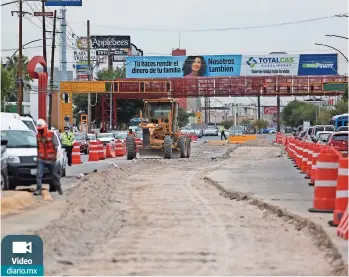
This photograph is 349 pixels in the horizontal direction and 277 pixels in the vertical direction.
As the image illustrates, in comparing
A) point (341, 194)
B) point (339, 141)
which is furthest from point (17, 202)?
point (339, 141)

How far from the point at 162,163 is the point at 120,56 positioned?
9943 cm

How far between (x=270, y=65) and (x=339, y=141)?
35.9 m

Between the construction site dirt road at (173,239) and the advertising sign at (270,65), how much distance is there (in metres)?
50.9

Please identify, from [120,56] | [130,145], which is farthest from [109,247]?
[120,56]

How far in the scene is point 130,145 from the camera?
1634 inches

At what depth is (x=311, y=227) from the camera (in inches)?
516

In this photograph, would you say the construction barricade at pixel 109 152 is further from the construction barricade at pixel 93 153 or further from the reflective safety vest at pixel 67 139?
the reflective safety vest at pixel 67 139

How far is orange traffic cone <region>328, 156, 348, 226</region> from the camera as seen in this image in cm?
1298

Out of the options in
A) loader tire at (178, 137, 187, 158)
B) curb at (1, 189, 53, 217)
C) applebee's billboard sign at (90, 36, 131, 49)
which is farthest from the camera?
applebee's billboard sign at (90, 36, 131, 49)

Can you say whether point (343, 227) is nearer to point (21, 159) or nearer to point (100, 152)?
point (21, 159)

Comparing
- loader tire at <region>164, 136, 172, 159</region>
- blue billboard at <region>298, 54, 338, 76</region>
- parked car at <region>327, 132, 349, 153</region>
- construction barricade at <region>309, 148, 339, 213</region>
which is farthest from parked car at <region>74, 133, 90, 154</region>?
construction barricade at <region>309, 148, 339, 213</region>

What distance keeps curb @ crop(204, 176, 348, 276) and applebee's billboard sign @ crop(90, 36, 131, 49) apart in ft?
386

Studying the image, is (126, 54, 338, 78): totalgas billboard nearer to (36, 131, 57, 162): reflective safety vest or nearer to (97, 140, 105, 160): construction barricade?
(97, 140, 105, 160): construction barricade

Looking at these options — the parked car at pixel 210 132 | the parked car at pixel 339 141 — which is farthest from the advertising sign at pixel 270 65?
the parked car at pixel 210 132
